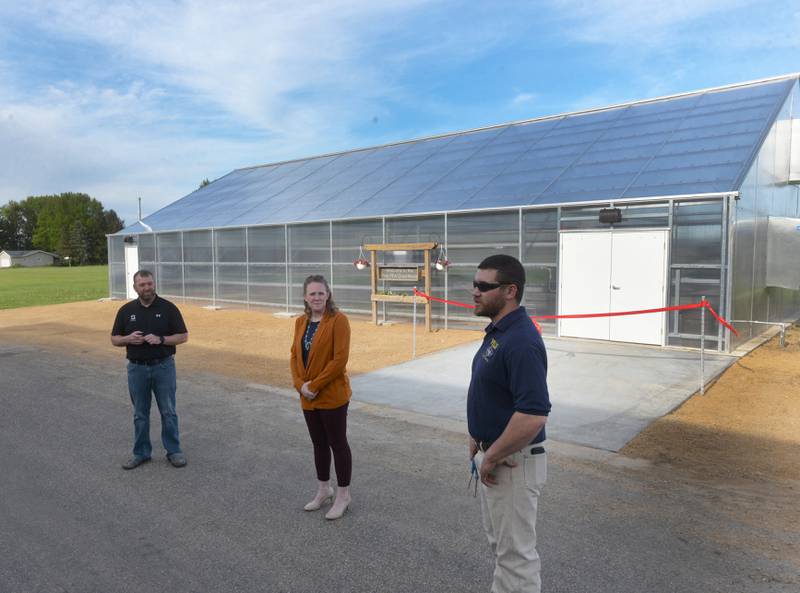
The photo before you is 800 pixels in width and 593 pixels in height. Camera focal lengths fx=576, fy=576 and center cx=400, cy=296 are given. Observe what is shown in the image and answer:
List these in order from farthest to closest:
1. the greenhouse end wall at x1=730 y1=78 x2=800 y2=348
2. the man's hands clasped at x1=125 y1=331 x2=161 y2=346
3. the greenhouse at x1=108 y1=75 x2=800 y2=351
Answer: the greenhouse at x1=108 y1=75 x2=800 y2=351
the greenhouse end wall at x1=730 y1=78 x2=800 y2=348
the man's hands clasped at x1=125 y1=331 x2=161 y2=346

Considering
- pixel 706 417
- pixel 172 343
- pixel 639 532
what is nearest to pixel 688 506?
pixel 639 532

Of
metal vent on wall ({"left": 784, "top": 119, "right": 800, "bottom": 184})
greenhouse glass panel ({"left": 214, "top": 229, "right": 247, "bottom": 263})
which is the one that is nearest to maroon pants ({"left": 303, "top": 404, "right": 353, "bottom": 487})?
metal vent on wall ({"left": 784, "top": 119, "right": 800, "bottom": 184})

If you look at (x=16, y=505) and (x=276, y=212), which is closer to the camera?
(x=16, y=505)

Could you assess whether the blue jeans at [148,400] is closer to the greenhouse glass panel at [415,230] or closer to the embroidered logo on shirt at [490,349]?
the embroidered logo on shirt at [490,349]

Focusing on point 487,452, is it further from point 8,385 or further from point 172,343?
point 8,385

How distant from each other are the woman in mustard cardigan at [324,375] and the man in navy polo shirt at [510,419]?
1604mm

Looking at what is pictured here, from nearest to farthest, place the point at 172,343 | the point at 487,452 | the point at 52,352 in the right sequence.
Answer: the point at 487,452
the point at 172,343
the point at 52,352

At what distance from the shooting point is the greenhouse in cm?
1119

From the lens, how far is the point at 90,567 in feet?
11.8

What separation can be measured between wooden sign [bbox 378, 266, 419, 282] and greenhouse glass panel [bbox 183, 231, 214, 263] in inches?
349

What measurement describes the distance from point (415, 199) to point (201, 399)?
32.3 feet

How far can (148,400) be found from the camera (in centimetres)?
544

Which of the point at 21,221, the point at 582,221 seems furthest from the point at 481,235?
the point at 21,221

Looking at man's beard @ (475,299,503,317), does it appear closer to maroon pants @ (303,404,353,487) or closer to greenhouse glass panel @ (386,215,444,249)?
maroon pants @ (303,404,353,487)
